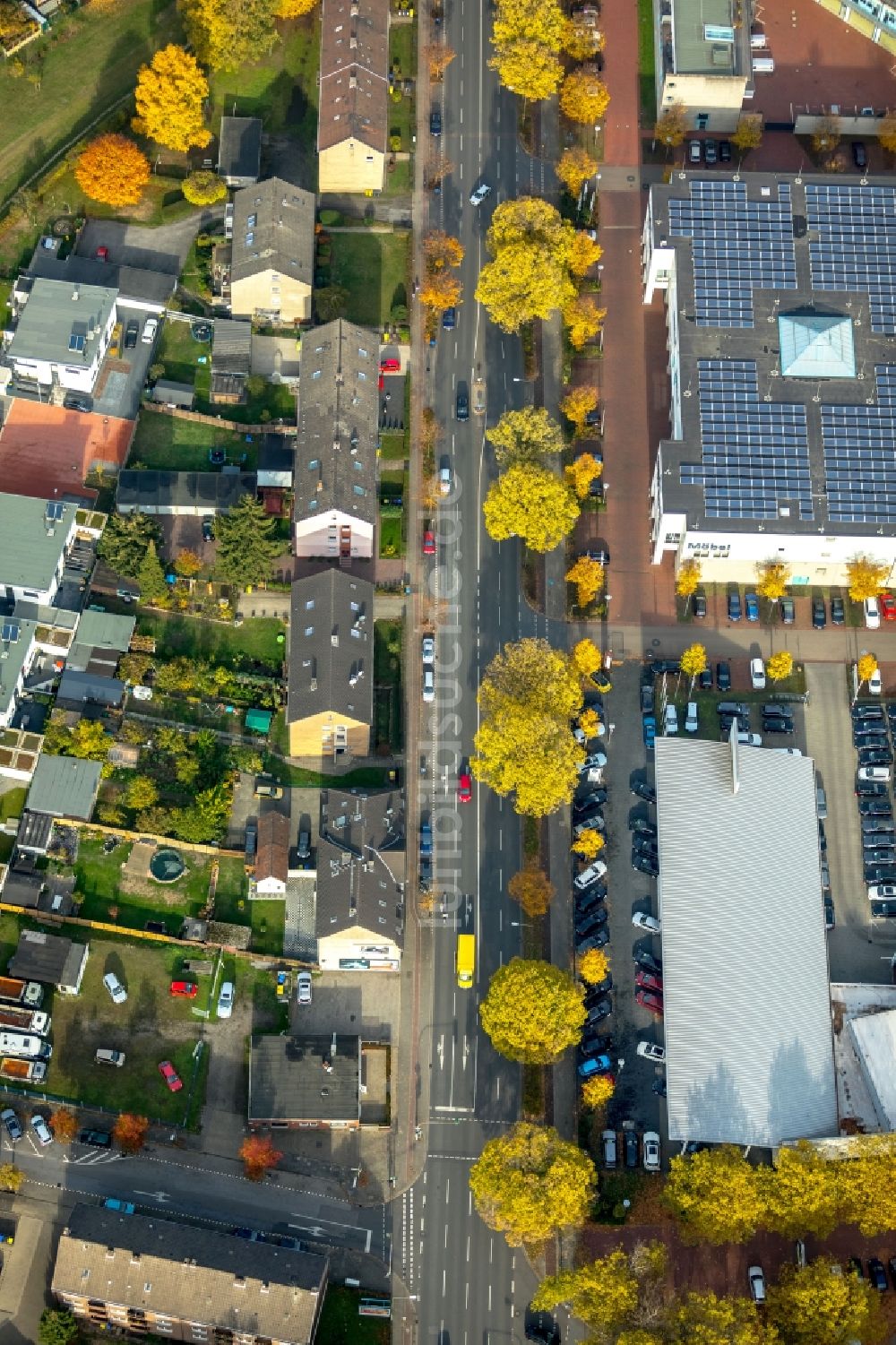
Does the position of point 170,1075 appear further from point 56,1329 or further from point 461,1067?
point 461,1067

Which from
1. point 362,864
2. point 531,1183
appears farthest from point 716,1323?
point 362,864

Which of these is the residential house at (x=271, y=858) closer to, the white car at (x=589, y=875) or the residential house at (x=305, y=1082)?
the residential house at (x=305, y=1082)

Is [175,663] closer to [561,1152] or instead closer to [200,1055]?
[200,1055]

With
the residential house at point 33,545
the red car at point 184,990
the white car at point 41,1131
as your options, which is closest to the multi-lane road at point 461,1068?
the red car at point 184,990

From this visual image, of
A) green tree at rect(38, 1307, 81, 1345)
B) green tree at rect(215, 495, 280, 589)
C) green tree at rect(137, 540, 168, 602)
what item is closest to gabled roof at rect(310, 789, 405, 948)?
green tree at rect(215, 495, 280, 589)

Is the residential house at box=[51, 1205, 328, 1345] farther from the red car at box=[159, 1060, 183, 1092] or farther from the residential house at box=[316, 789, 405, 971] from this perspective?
the residential house at box=[316, 789, 405, 971]

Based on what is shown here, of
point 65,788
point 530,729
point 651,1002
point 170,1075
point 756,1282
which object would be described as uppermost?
point 530,729
